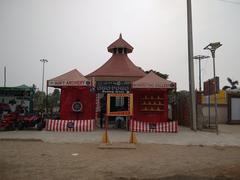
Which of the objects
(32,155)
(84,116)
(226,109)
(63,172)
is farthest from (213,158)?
(226,109)

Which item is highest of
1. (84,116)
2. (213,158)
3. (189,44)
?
(189,44)

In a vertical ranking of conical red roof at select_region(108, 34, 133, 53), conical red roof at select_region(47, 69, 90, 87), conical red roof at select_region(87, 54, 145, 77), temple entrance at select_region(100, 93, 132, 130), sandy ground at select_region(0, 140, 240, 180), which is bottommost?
sandy ground at select_region(0, 140, 240, 180)

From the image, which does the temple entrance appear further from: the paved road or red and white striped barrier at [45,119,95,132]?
the paved road

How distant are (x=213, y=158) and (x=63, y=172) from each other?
519 centimetres

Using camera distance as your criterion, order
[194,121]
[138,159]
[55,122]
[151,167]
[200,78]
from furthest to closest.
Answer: [200,78]
[194,121]
[55,122]
[138,159]
[151,167]

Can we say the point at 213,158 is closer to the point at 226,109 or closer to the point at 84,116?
the point at 84,116

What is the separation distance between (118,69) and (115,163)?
17.3 m

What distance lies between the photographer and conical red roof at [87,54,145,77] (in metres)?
24.8

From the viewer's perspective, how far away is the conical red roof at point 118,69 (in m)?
24.8

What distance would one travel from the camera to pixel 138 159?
9.24 m

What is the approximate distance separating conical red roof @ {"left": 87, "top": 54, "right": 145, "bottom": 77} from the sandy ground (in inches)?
529

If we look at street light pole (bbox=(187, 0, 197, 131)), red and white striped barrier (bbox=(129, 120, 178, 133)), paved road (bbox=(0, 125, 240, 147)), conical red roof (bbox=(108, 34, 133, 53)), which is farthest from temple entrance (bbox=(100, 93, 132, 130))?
conical red roof (bbox=(108, 34, 133, 53))

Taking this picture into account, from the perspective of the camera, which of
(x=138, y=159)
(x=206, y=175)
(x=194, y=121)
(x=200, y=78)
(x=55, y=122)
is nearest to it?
(x=206, y=175)

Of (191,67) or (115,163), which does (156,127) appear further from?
(115,163)
